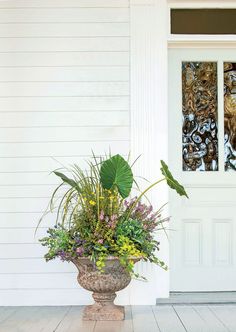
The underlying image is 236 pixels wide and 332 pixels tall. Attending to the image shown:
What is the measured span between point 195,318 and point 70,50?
2.13 meters

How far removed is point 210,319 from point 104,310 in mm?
682

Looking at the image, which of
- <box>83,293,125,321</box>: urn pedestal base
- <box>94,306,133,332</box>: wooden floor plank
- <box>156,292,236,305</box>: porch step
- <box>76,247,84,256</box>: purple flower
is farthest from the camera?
<box>156,292,236,305</box>: porch step

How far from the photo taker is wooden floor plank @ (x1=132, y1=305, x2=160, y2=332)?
279 cm

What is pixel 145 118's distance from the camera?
11.5ft

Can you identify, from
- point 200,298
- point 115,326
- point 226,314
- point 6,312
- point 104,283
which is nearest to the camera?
point 115,326

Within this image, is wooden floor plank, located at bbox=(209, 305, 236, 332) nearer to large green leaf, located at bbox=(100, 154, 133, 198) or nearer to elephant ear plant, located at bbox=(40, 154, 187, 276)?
elephant ear plant, located at bbox=(40, 154, 187, 276)

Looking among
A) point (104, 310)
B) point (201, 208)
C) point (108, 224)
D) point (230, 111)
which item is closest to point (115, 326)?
point (104, 310)

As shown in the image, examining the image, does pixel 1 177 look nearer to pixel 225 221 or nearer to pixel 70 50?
pixel 70 50

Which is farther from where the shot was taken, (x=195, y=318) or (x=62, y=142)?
(x=62, y=142)

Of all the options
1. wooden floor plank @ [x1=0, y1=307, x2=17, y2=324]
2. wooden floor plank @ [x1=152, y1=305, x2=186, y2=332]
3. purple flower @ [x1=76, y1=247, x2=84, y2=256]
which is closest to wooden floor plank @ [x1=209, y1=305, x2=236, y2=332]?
wooden floor plank @ [x1=152, y1=305, x2=186, y2=332]

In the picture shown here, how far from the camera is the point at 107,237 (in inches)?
115

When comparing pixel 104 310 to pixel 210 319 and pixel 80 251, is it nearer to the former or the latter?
pixel 80 251

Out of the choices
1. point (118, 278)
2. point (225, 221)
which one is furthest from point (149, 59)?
point (118, 278)

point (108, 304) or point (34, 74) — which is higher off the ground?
point (34, 74)
